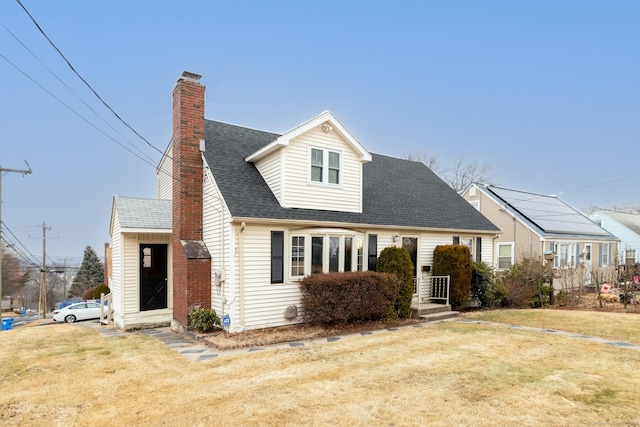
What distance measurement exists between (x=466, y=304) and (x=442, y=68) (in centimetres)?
2114

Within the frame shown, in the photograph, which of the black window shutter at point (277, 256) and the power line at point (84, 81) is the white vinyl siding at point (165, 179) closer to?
the power line at point (84, 81)

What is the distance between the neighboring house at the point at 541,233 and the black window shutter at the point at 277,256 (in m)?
13.5

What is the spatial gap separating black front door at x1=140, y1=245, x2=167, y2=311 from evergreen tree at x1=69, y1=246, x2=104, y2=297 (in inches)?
1805

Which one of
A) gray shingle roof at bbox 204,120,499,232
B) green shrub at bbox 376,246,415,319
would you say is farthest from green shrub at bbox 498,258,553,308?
green shrub at bbox 376,246,415,319

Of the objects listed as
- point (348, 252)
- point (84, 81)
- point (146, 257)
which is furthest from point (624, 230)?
point (84, 81)

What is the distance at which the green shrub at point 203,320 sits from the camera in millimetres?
9234

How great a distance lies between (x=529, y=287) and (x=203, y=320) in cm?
1256

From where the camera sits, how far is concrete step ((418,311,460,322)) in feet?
36.8

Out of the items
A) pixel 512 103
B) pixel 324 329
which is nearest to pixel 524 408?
pixel 324 329

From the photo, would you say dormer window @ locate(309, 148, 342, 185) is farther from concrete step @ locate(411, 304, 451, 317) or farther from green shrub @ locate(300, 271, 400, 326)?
concrete step @ locate(411, 304, 451, 317)

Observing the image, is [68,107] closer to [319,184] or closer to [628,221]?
[319,184]

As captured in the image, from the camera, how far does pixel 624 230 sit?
32156 millimetres

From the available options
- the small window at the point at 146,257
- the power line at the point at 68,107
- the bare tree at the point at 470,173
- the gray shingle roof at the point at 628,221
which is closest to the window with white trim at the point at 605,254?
the gray shingle roof at the point at 628,221

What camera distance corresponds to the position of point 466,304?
1369cm
